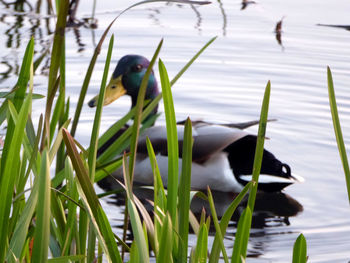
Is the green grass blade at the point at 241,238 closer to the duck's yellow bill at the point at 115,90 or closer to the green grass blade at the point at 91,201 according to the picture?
the green grass blade at the point at 91,201

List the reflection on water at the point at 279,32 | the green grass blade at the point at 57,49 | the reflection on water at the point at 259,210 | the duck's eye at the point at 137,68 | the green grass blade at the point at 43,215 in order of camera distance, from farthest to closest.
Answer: the reflection on water at the point at 279,32
the duck's eye at the point at 137,68
the reflection on water at the point at 259,210
the green grass blade at the point at 57,49
the green grass blade at the point at 43,215

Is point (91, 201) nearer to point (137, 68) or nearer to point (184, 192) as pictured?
point (184, 192)

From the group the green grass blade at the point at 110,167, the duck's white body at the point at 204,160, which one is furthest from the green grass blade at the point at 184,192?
the duck's white body at the point at 204,160

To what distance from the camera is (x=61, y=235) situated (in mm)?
2176

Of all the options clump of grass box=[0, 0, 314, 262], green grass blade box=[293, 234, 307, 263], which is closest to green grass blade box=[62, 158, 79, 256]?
clump of grass box=[0, 0, 314, 262]

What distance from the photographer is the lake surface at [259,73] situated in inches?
179

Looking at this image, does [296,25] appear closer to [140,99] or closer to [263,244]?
[263,244]

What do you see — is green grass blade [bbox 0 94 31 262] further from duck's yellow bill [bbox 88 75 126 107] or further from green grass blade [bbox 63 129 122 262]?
duck's yellow bill [bbox 88 75 126 107]

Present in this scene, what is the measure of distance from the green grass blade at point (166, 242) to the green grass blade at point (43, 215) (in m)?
0.24

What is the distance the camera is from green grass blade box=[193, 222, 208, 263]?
175 cm

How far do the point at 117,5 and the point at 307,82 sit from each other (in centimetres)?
252

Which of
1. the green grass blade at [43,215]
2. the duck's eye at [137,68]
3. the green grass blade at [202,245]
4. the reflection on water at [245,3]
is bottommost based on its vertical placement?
the duck's eye at [137,68]

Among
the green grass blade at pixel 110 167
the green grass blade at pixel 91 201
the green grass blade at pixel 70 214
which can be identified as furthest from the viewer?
the green grass blade at pixel 110 167

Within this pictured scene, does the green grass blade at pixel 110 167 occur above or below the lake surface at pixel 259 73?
above
